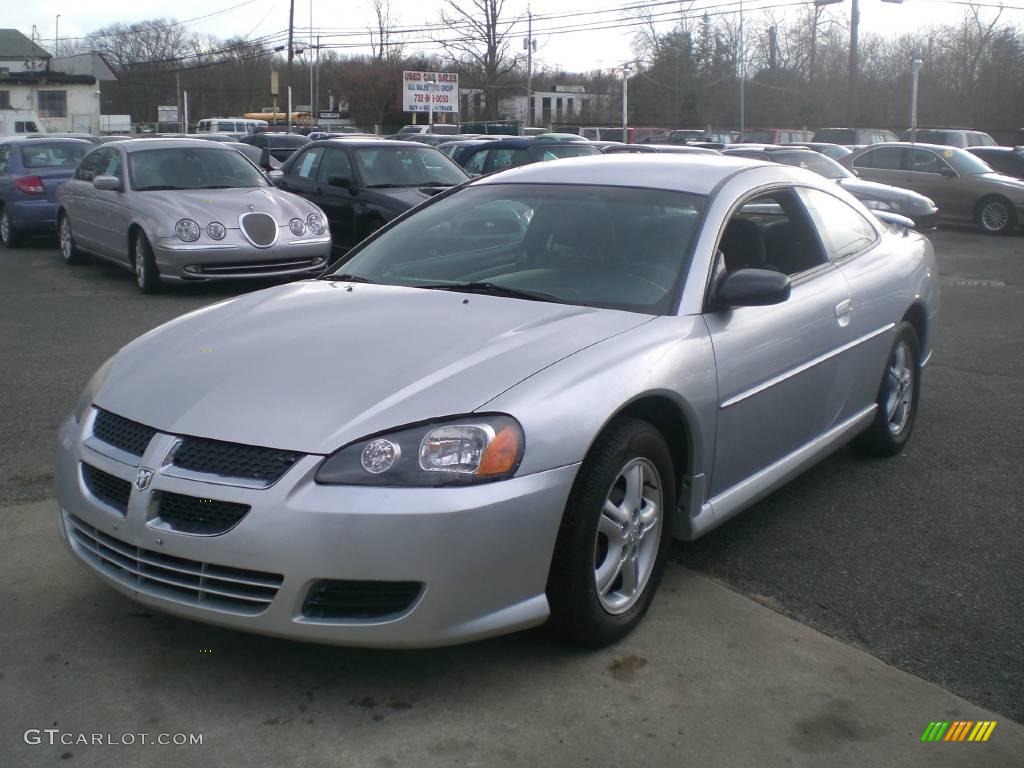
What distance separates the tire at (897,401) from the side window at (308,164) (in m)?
9.16

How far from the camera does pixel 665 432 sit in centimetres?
373

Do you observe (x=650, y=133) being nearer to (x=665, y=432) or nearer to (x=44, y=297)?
(x=44, y=297)

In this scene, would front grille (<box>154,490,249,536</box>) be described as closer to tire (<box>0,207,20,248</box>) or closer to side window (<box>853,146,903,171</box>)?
tire (<box>0,207,20,248</box>)

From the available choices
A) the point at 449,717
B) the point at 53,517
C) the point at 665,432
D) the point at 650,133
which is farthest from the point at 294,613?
the point at 650,133

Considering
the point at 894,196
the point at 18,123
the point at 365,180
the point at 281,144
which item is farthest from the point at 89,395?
the point at 18,123

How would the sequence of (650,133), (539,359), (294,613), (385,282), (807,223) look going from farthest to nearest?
(650,133)
(807,223)
(385,282)
(539,359)
(294,613)

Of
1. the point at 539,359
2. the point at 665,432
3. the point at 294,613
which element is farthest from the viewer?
the point at 665,432

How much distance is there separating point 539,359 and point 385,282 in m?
1.25

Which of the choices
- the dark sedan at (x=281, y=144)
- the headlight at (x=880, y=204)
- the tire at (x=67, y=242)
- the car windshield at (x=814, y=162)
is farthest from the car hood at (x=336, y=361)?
the dark sedan at (x=281, y=144)

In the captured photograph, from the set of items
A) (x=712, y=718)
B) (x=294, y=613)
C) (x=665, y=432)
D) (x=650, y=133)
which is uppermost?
(x=650, y=133)

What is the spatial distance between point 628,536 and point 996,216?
17.5 metres

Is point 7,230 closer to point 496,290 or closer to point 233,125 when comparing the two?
point 496,290

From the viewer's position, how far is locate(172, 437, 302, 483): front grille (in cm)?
294

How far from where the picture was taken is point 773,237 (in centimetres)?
465
